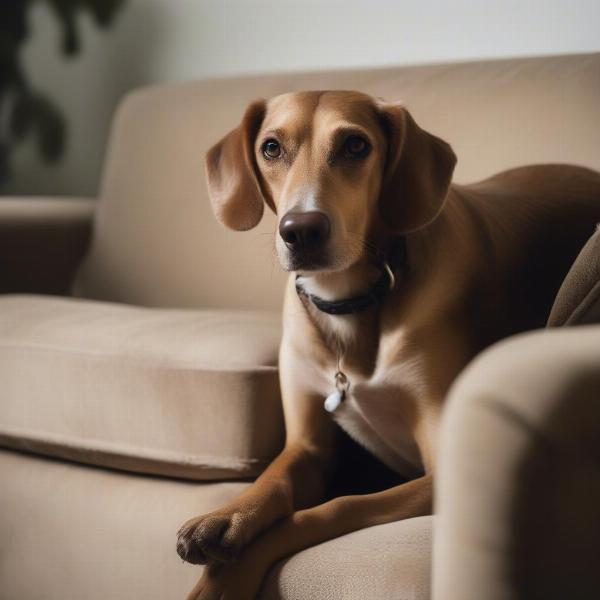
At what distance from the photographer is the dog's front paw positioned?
1.06m

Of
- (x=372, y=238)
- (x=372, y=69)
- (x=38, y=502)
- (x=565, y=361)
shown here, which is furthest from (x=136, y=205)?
(x=565, y=361)

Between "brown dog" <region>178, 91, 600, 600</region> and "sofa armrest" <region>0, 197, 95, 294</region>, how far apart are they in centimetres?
97

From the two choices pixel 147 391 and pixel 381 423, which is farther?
pixel 147 391

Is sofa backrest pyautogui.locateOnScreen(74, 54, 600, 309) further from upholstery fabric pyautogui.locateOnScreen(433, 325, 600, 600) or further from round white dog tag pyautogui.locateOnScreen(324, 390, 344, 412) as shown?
upholstery fabric pyautogui.locateOnScreen(433, 325, 600, 600)

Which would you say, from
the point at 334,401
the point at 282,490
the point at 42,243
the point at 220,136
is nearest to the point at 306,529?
the point at 282,490

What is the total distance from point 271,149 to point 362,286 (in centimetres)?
24

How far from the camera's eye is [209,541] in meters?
1.06

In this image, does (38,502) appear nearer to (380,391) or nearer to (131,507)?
(131,507)

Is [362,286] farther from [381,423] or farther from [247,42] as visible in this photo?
[247,42]

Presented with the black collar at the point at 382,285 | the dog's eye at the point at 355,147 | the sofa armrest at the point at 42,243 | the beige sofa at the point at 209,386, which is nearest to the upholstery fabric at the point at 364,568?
the beige sofa at the point at 209,386

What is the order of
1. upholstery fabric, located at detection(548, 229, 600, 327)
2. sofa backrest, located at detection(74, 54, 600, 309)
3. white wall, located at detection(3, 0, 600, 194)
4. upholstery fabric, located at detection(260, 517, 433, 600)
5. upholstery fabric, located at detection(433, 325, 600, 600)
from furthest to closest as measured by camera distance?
white wall, located at detection(3, 0, 600, 194) → sofa backrest, located at detection(74, 54, 600, 309) → upholstery fabric, located at detection(260, 517, 433, 600) → upholstery fabric, located at detection(548, 229, 600, 327) → upholstery fabric, located at detection(433, 325, 600, 600)

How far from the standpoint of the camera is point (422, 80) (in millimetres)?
1923

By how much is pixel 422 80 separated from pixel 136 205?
796 mm

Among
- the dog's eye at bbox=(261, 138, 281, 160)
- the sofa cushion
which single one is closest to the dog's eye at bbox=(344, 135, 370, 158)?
the dog's eye at bbox=(261, 138, 281, 160)
